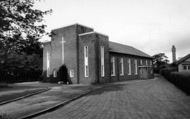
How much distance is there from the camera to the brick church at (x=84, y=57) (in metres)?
26.8

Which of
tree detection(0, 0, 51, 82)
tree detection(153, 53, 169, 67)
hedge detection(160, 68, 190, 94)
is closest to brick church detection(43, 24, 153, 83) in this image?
hedge detection(160, 68, 190, 94)

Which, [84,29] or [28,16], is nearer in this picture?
[28,16]

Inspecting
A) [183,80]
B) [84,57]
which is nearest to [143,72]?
[84,57]

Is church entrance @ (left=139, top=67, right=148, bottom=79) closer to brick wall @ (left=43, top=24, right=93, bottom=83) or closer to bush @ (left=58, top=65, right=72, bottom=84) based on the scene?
brick wall @ (left=43, top=24, right=93, bottom=83)

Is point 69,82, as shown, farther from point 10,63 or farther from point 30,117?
point 30,117

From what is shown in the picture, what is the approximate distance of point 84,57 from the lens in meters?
27.5

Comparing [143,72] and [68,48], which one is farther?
[143,72]

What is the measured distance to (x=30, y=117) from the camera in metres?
8.54

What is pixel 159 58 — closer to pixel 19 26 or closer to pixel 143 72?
pixel 143 72

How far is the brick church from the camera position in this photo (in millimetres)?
26750

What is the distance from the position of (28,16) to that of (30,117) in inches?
205

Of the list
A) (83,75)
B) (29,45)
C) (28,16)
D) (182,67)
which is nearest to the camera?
(28,16)

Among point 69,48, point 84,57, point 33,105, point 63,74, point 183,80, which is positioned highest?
point 69,48

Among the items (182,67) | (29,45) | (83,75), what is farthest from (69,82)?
(182,67)
